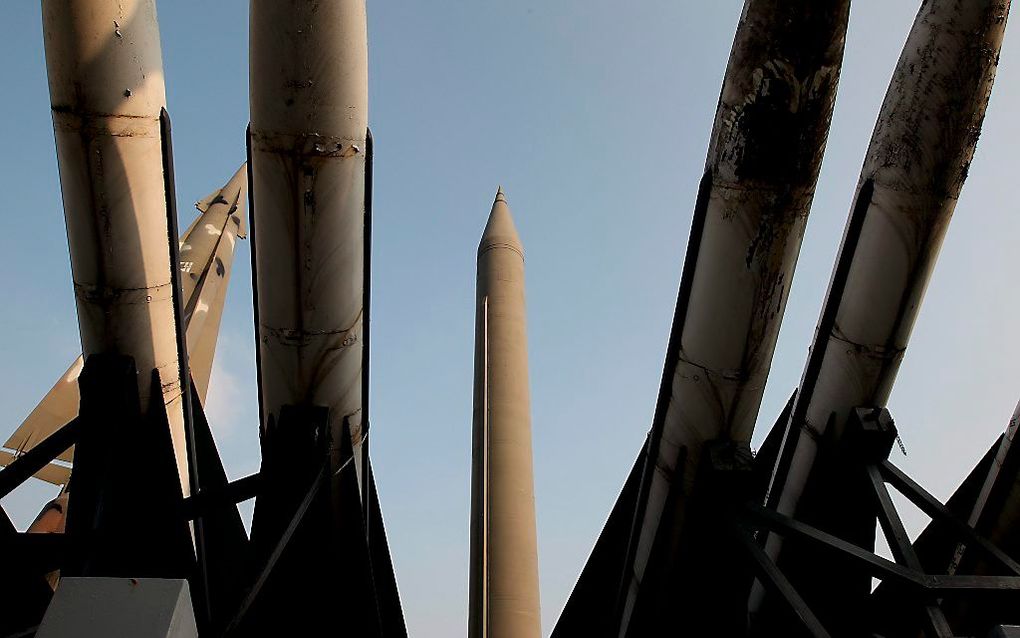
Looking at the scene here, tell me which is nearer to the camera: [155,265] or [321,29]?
[321,29]

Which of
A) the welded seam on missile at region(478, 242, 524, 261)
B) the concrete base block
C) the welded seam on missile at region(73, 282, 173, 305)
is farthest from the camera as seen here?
the welded seam on missile at region(478, 242, 524, 261)

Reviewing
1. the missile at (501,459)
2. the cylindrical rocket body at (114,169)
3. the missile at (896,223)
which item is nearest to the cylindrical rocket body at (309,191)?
the cylindrical rocket body at (114,169)

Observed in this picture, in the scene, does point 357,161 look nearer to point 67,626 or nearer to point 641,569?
point 67,626

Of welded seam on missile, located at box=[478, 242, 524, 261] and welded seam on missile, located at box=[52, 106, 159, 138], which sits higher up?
welded seam on missile, located at box=[478, 242, 524, 261]

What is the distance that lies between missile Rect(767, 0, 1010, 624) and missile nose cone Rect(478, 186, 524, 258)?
19.0 ft

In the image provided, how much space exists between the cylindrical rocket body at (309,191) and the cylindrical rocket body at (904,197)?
2.75 meters

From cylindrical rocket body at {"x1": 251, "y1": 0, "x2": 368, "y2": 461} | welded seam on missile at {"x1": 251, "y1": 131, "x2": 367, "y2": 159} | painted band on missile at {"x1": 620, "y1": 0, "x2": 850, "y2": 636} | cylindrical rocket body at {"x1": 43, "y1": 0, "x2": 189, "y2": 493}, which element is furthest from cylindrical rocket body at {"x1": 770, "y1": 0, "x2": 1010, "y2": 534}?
cylindrical rocket body at {"x1": 43, "y1": 0, "x2": 189, "y2": 493}

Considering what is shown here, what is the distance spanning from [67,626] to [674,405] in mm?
3264

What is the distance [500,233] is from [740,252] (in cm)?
657

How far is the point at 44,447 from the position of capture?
4.48m

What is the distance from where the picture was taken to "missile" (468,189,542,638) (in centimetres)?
766

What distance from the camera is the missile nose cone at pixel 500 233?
10562 mm

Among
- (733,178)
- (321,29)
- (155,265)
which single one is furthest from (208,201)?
(733,178)

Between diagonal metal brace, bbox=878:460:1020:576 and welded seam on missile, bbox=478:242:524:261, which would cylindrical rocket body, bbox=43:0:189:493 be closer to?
diagonal metal brace, bbox=878:460:1020:576
